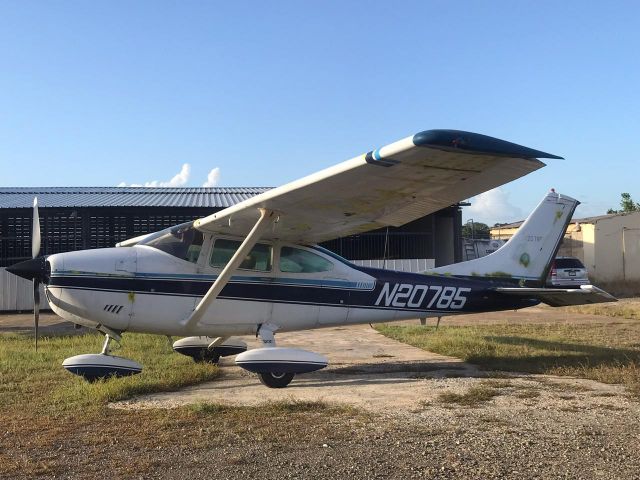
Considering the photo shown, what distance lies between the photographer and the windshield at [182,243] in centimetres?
801

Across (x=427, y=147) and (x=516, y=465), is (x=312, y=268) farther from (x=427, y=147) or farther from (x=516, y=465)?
(x=516, y=465)

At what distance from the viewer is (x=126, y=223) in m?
23.7

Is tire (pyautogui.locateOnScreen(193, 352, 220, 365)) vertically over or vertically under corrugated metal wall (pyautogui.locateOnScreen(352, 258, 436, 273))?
under

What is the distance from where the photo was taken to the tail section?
9.80m

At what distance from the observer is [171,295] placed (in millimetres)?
7797

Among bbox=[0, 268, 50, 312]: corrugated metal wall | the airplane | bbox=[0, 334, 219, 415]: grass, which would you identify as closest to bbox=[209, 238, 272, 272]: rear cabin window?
the airplane

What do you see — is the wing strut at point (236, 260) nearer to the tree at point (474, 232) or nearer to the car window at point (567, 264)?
the car window at point (567, 264)

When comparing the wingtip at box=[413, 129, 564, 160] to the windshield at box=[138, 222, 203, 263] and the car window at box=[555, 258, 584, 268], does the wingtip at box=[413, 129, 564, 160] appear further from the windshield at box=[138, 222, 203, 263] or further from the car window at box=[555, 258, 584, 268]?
the car window at box=[555, 258, 584, 268]

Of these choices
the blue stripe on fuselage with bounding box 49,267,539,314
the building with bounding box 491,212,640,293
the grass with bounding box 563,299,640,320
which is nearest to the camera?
the blue stripe on fuselage with bounding box 49,267,539,314

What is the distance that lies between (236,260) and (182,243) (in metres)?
1.12

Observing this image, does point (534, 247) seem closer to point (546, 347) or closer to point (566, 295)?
point (566, 295)

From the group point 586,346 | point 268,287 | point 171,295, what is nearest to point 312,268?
point 268,287

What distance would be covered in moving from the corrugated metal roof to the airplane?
13179 millimetres

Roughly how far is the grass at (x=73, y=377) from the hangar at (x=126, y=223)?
10341 mm
